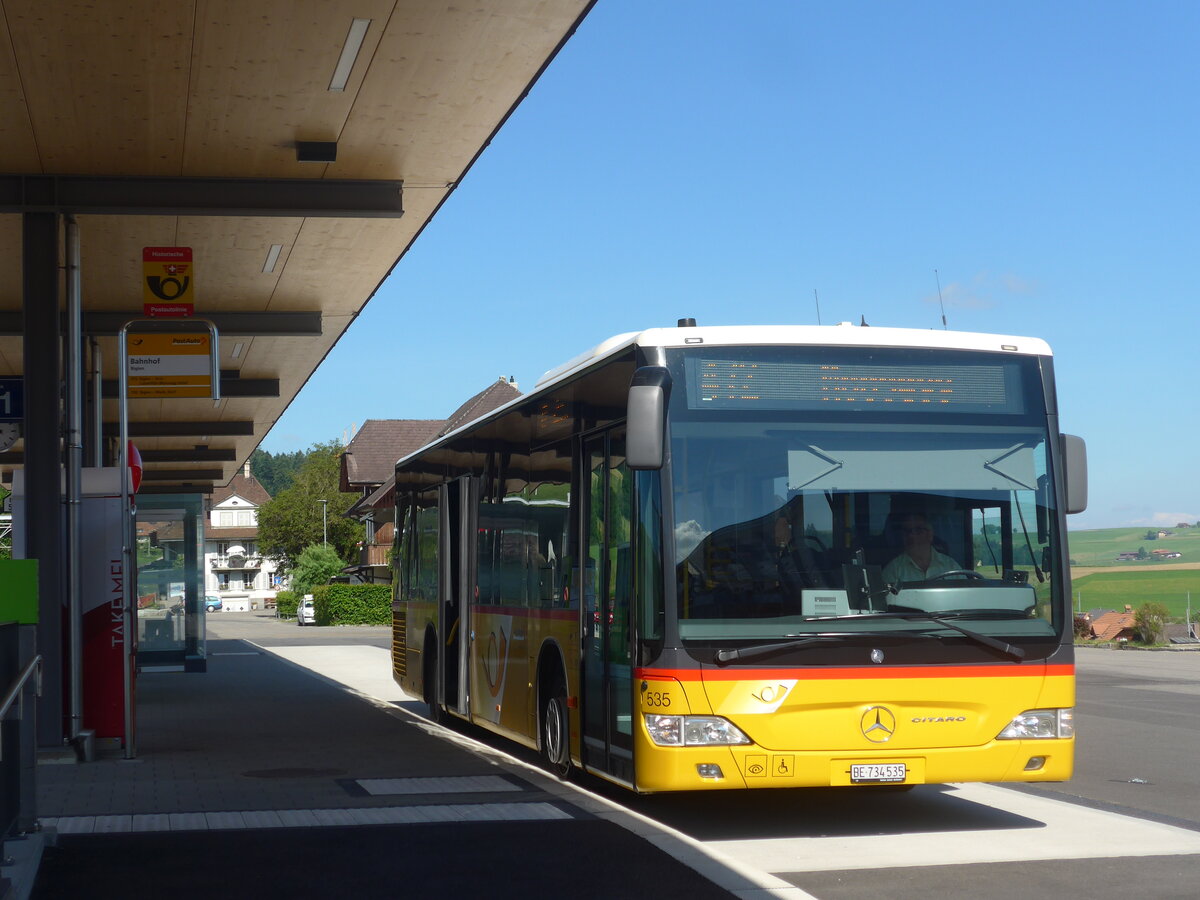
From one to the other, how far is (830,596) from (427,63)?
16.8ft

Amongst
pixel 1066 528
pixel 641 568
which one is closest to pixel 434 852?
pixel 641 568

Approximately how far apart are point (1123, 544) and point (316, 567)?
6160 centimetres

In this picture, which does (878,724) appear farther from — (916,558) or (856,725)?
(916,558)

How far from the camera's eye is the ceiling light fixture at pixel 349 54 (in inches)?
424

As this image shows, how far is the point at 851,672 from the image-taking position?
891cm

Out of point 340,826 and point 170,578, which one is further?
point 170,578

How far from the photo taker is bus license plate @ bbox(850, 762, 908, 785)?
8922 millimetres

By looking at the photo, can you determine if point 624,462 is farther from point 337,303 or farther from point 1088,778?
point 337,303

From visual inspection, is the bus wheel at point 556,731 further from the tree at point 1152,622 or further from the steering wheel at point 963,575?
the tree at point 1152,622

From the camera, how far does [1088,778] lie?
12.6 m

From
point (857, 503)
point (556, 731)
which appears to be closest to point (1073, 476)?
point (857, 503)

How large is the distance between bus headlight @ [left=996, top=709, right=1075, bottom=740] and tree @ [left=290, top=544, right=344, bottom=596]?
77.9 metres

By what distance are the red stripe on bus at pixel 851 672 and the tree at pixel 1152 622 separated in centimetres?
2964

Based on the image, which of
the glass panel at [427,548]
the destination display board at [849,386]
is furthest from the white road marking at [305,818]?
the glass panel at [427,548]
